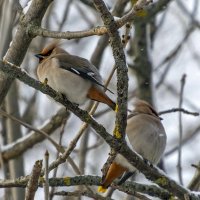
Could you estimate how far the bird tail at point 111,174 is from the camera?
11.5ft

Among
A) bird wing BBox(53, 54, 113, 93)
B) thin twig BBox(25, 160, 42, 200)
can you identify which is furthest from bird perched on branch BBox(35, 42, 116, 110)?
thin twig BBox(25, 160, 42, 200)

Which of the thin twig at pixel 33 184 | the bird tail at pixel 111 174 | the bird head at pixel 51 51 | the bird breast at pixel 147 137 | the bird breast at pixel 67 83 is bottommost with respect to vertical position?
the thin twig at pixel 33 184

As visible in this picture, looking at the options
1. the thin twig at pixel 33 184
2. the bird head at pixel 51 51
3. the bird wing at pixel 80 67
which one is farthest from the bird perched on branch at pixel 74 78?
the thin twig at pixel 33 184

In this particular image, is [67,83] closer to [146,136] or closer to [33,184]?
[146,136]

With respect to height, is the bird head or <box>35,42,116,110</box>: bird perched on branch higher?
the bird head

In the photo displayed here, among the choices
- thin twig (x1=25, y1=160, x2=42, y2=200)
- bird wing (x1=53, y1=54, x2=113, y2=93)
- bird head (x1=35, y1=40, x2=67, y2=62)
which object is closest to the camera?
thin twig (x1=25, y1=160, x2=42, y2=200)

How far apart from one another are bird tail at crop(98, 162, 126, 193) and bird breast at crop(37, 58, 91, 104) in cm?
53

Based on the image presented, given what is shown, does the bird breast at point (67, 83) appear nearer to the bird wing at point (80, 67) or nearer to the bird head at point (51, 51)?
the bird wing at point (80, 67)

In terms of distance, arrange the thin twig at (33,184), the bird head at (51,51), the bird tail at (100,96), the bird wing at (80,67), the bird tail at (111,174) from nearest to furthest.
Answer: the thin twig at (33,184)
the bird tail at (111,174)
the bird tail at (100,96)
the bird wing at (80,67)
the bird head at (51,51)

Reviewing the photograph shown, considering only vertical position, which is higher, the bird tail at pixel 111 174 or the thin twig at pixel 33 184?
the bird tail at pixel 111 174

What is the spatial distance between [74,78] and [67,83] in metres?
0.07

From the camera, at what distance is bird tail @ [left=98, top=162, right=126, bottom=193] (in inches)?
138

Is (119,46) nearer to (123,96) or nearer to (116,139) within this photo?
(123,96)

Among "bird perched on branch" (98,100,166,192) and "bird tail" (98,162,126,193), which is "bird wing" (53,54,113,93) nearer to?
"bird perched on branch" (98,100,166,192)
